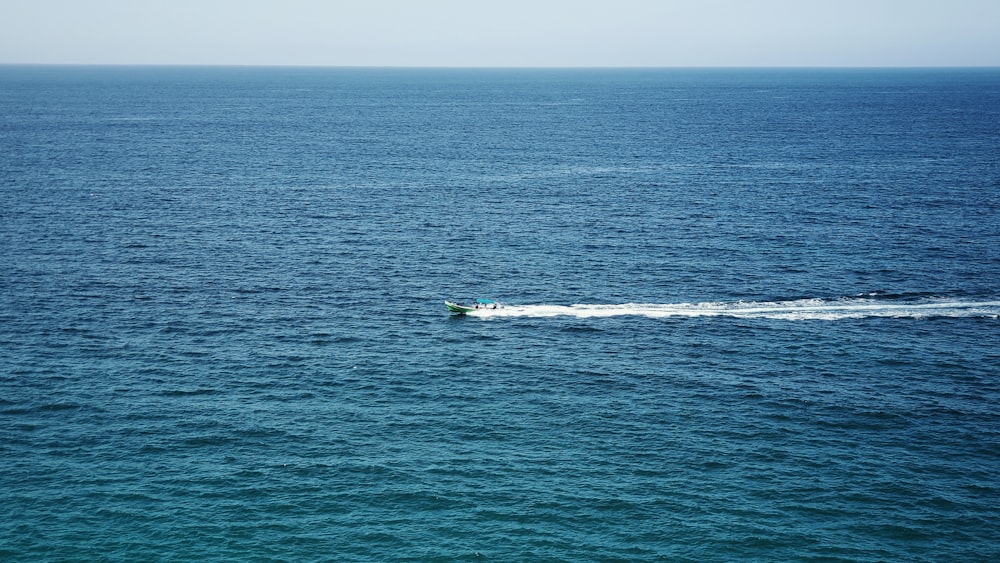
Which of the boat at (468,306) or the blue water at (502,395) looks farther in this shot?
the boat at (468,306)

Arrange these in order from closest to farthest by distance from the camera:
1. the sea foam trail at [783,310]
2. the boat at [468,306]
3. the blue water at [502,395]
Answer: the blue water at [502,395]
the sea foam trail at [783,310]
the boat at [468,306]

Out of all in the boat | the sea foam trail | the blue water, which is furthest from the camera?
the boat

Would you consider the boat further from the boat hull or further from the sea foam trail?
the sea foam trail

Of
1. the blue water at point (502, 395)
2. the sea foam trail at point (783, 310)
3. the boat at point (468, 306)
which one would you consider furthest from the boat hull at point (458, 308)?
the blue water at point (502, 395)

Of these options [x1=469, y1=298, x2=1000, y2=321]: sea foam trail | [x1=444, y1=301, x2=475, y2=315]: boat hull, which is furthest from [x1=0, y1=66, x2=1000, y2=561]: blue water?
[x1=444, y1=301, x2=475, y2=315]: boat hull

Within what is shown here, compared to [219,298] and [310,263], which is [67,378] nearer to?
[219,298]

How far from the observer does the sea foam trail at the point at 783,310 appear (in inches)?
5162

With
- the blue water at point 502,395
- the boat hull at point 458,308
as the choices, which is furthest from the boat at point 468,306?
the blue water at point 502,395

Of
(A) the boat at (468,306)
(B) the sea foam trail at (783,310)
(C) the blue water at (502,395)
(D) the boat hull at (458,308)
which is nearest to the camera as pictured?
(C) the blue water at (502,395)

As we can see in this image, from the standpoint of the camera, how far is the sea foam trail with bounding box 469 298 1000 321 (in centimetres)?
13112

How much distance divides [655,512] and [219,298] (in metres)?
80.9

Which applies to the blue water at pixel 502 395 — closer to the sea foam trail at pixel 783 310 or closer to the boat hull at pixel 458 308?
the sea foam trail at pixel 783 310

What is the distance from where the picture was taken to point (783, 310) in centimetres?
13312

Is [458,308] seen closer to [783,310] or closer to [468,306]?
[468,306]
